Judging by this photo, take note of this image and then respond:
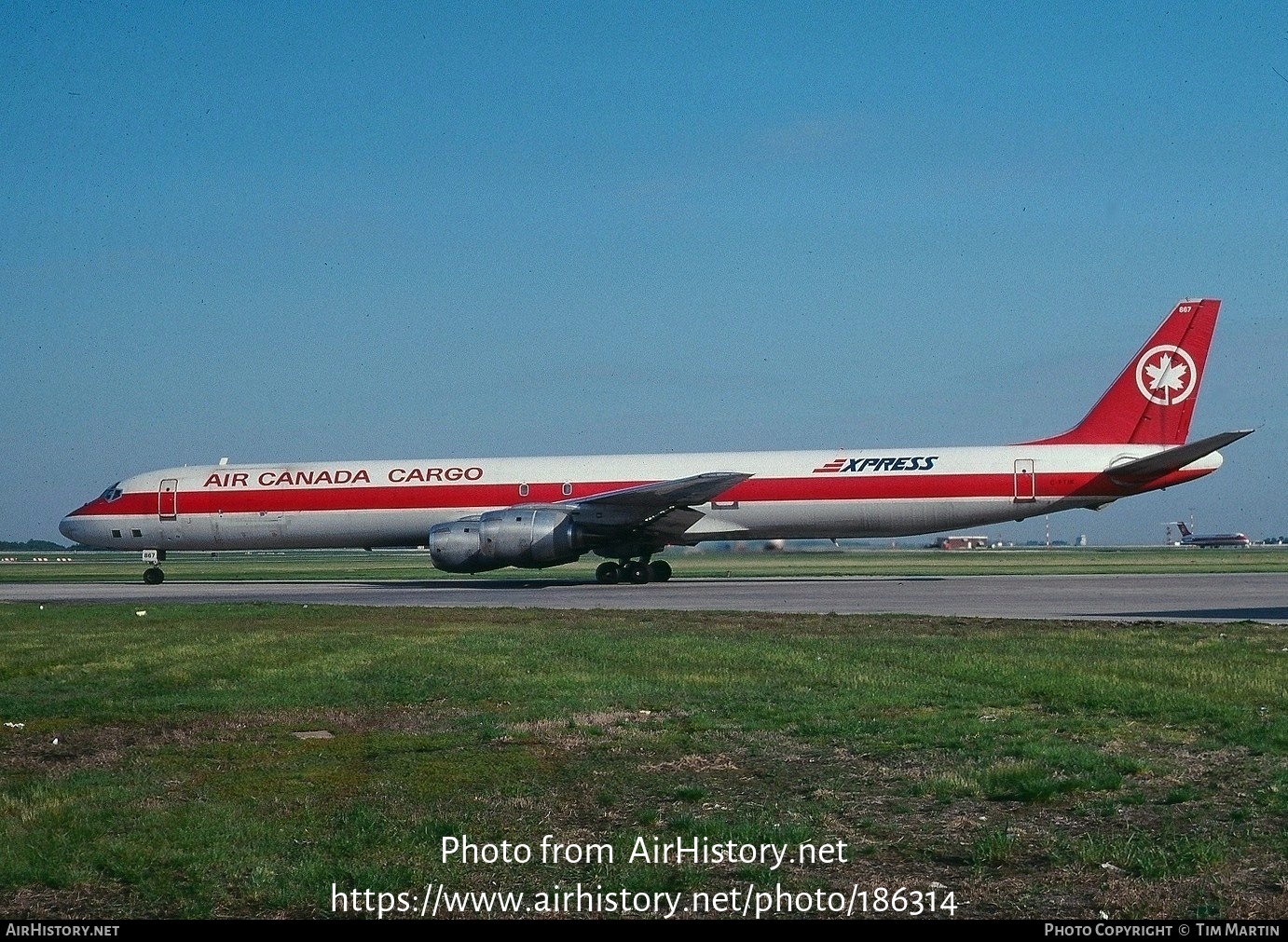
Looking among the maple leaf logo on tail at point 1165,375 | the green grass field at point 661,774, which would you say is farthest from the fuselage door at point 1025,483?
the green grass field at point 661,774

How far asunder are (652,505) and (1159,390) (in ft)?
47.9

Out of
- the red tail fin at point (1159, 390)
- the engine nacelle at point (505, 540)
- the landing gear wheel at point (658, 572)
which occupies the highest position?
the red tail fin at point (1159, 390)

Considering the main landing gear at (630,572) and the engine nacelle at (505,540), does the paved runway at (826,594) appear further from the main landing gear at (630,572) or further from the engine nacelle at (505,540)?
the engine nacelle at (505,540)

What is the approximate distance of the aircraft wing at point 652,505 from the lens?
30953 millimetres

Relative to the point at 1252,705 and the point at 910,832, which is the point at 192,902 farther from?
the point at 1252,705

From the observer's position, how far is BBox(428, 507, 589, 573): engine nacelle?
3033 centimetres

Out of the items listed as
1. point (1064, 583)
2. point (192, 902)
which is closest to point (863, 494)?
point (1064, 583)

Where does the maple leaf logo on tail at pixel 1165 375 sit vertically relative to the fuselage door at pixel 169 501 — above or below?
above

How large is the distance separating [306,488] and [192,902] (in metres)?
31.4

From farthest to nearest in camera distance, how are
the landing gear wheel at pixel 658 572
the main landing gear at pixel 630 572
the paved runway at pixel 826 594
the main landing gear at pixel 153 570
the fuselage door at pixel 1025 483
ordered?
1. the main landing gear at pixel 153 570
2. the landing gear wheel at pixel 658 572
3. the main landing gear at pixel 630 572
4. the fuselage door at pixel 1025 483
5. the paved runway at pixel 826 594

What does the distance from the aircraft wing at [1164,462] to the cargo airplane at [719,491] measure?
0.04 meters

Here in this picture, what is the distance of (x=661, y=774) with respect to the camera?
25.1 feet

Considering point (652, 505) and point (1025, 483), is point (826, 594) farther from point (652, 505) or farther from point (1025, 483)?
point (1025, 483)

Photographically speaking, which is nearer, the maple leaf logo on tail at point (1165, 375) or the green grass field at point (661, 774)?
the green grass field at point (661, 774)
